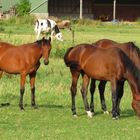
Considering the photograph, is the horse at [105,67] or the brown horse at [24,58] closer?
the horse at [105,67]

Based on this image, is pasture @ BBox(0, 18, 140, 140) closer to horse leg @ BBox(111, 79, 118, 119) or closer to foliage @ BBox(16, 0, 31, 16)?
horse leg @ BBox(111, 79, 118, 119)

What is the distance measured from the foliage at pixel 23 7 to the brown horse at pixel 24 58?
47033mm

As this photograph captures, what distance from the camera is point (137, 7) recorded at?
67.4 meters

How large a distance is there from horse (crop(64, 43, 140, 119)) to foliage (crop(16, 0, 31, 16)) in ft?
158

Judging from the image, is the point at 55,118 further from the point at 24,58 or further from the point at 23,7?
the point at 23,7

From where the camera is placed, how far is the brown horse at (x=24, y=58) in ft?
46.8

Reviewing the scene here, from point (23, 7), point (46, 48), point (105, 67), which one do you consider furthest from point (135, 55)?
point (23, 7)

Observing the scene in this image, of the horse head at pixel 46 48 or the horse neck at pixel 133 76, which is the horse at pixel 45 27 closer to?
the horse head at pixel 46 48

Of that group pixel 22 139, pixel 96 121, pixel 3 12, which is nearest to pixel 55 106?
pixel 96 121

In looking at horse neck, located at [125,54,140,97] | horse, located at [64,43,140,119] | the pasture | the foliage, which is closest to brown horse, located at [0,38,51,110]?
horse, located at [64,43,140,119]

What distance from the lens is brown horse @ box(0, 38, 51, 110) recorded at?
1425 cm

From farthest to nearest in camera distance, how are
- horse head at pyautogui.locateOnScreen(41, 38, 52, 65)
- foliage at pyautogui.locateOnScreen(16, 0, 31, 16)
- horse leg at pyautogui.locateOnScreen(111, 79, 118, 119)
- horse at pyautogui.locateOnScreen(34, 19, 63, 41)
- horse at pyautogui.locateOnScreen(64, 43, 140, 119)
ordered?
1. foliage at pyautogui.locateOnScreen(16, 0, 31, 16)
2. horse at pyautogui.locateOnScreen(34, 19, 63, 41)
3. horse head at pyautogui.locateOnScreen(41, 38, 52, 65)
4. horse leg at pyautogui.locateOnScreen(111, 79, 118, 119)
5. horse at pyautogui.locateOnScreen(64, 43, 140, 119)

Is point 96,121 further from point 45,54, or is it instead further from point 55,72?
point 55,72

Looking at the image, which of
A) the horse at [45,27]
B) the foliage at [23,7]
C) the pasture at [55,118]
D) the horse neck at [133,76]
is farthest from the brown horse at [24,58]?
the foliage at [23,7]
